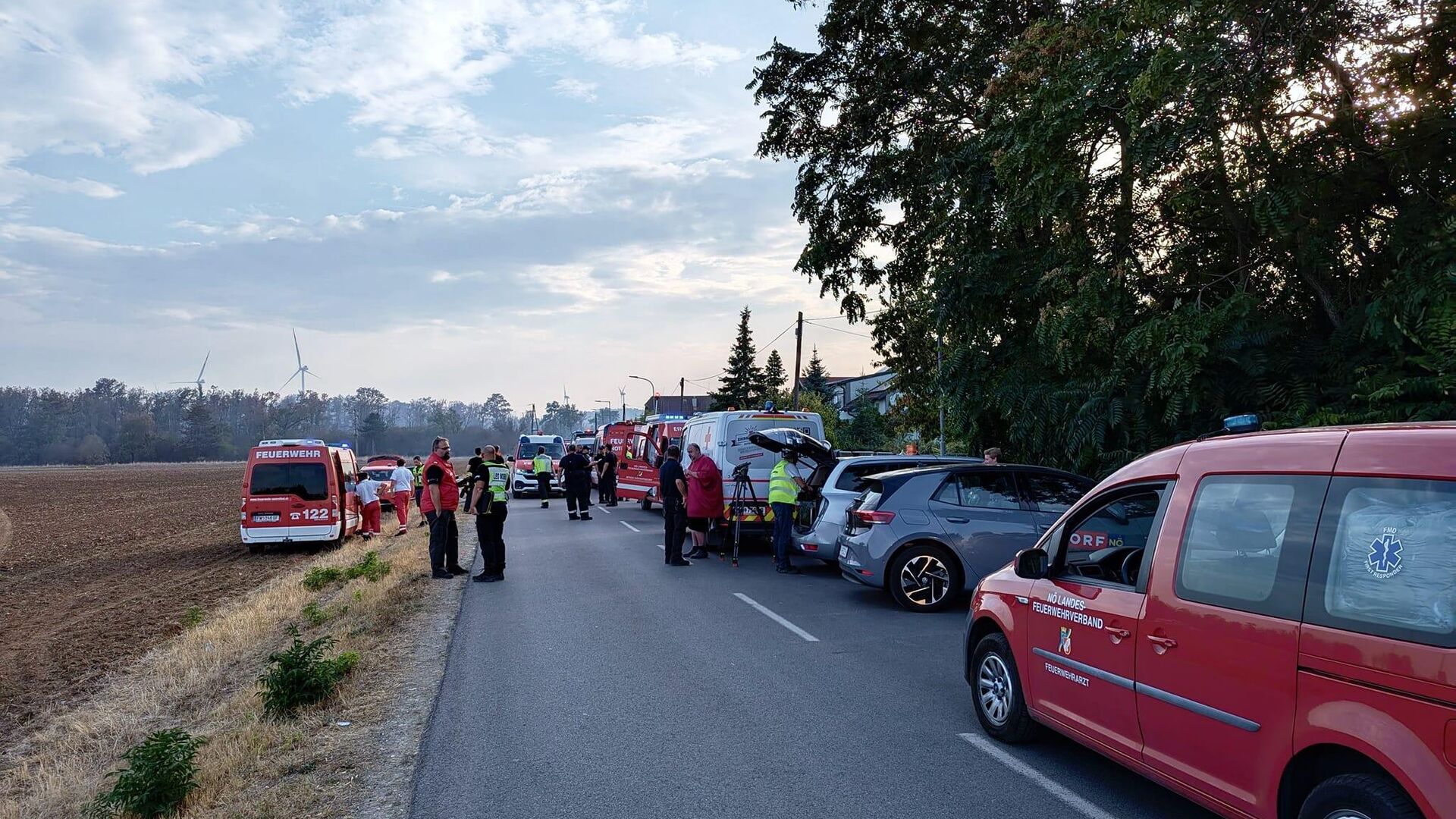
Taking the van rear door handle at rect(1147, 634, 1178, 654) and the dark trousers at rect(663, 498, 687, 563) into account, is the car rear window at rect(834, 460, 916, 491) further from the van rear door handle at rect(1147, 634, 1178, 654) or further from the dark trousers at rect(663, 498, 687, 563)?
the van rear door handle at rect(1147, 634, 1178, 654)

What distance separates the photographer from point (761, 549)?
17516 mm

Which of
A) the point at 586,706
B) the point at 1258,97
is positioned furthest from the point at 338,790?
the point at 1258,97

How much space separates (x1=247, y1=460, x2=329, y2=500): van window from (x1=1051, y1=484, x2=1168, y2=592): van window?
16.9 meters

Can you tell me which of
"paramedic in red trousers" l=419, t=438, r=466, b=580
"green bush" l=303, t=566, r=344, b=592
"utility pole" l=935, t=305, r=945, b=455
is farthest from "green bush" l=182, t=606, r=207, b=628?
"utility pole" l=935, t=305, r=945, b=455

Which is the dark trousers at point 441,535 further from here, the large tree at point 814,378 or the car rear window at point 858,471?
the large tree at point 814,378

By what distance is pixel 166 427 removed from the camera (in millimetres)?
158250

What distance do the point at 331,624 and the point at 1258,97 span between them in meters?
11.6

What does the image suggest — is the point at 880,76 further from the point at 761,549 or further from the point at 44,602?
the point at 44,602

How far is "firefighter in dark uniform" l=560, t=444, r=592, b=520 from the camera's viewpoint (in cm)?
2333

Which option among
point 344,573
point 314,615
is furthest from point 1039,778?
point 344,573

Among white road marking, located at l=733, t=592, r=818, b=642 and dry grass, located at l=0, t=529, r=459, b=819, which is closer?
dry grass, located at l=0, t=529, r=459, b=819

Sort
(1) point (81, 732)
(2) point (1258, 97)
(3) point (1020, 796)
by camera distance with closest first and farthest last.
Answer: (3) point (1020, 796)
(1) point (81, 732)
(2) point (1258, 97)

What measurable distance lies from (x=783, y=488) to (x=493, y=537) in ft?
13.3

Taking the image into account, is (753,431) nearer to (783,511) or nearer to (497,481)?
(783,511)
